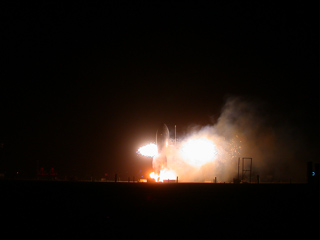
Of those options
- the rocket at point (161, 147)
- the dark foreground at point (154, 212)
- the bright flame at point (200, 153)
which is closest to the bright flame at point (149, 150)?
the rocket at point (161, 147)

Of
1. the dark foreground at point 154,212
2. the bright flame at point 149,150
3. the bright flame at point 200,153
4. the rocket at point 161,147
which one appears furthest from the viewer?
the bright flame at point 200,153

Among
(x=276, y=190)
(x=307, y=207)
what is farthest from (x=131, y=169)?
(x=307, y=207)

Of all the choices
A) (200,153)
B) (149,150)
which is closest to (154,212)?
(149,150)

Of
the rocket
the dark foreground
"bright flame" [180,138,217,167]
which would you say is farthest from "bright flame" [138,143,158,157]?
the dark foreground

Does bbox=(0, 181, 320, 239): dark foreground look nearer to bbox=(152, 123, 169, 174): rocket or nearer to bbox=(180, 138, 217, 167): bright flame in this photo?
bbox=(152, 123, 169, 174): rocket

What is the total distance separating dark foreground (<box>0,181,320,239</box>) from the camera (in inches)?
841

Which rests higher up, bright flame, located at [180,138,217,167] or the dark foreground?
bright flame, located at [180,138,217,167]

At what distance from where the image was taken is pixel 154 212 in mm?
26672

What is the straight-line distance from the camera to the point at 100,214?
25422 millimetres

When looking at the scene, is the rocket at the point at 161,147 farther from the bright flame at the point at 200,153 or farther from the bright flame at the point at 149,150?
the bright flame at the point at 200,153

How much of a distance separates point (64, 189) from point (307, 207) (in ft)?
64.5

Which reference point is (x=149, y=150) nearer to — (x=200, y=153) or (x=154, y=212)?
(x=200, y=153)

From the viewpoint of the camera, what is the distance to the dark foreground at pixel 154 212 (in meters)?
21.4

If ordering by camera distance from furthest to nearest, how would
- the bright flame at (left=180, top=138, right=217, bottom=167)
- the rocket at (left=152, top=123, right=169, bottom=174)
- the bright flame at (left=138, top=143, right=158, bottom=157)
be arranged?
1. the bright flame at (left=180, top=138, right=217, bottom=167)
2. the bright flame at (left=138, top=143, right=158, bottom=157)
3. the rocket at (left=152, top=123, right=169, bottom=174)
